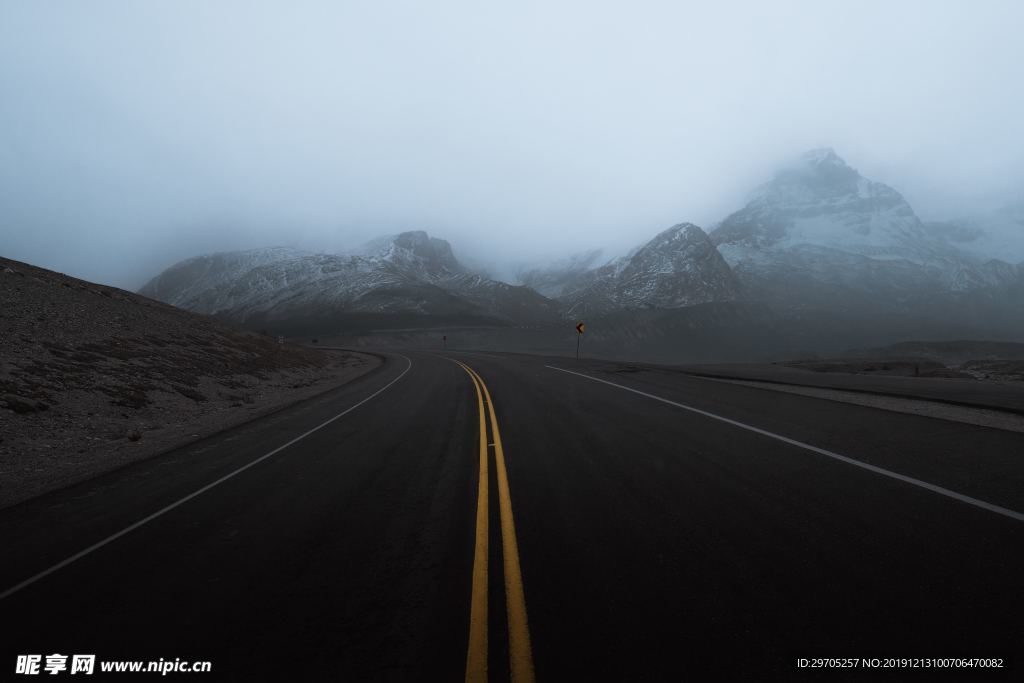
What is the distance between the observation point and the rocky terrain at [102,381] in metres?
9.05

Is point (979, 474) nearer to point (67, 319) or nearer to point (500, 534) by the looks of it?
point (500, 534)

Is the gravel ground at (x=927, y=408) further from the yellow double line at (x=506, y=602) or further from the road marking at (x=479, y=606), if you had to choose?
the road marking at (x=479, y=606)

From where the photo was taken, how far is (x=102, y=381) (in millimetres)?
14484

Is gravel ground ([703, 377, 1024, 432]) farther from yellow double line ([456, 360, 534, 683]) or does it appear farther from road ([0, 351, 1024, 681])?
yellow double line ([456, 360, 534, 683])

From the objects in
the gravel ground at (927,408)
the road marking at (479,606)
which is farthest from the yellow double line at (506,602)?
the gravel ground at (927,408)

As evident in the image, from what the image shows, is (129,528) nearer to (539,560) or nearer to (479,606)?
(479,606)

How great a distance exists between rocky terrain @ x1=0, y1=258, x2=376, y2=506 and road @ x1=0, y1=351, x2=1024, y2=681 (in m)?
2.69

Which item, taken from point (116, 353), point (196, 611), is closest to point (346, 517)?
point (196, 611)

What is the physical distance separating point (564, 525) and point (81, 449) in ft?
34.2

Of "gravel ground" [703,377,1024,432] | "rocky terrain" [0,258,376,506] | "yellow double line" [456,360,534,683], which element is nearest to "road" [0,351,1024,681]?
"yellow double line" [456,360,534,683]

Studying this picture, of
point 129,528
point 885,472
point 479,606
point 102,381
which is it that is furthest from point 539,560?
point 102,381

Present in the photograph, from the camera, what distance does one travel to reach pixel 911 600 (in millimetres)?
3242

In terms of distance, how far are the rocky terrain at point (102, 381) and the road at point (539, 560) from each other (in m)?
2.69

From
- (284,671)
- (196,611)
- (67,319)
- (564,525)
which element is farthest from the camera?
(67,319)
